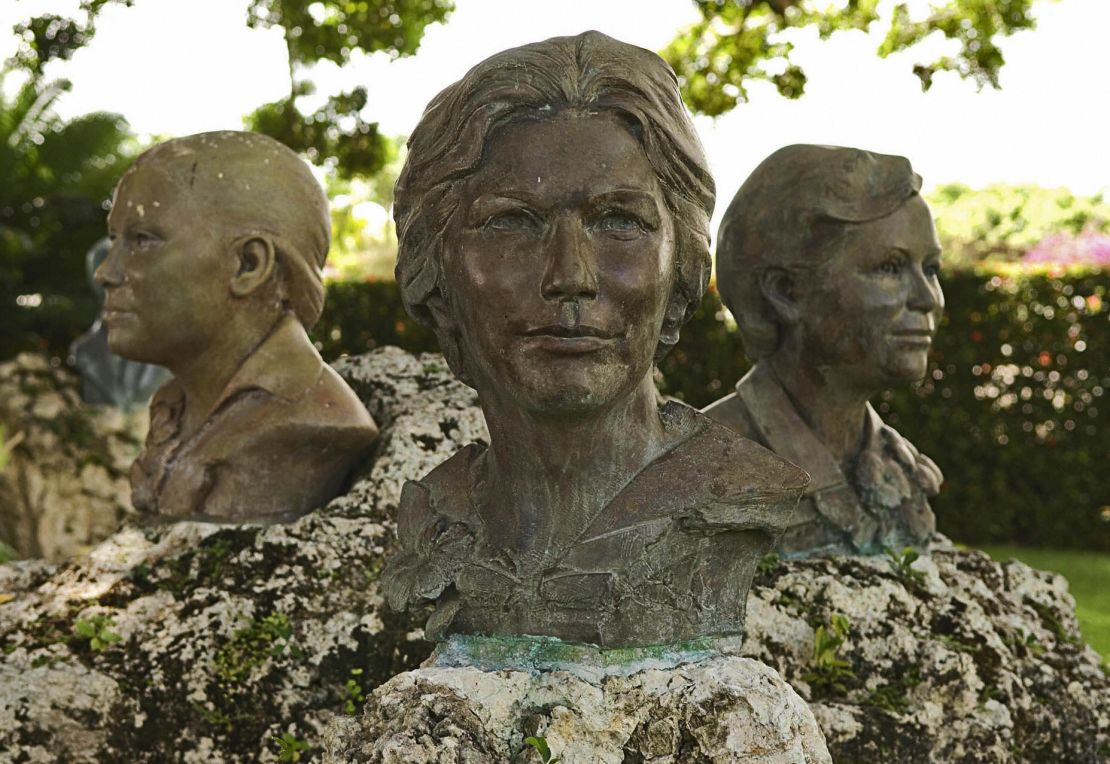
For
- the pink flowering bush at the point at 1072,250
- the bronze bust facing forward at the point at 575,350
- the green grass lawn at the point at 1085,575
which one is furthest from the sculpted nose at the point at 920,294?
the pink flowering bush at the point at 1072,250

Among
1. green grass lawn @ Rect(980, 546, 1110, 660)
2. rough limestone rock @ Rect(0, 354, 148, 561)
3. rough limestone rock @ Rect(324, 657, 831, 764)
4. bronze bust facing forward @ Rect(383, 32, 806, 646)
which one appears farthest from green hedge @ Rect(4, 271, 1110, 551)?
rough limestone rock @ Rect(324, 657, 831, 764)

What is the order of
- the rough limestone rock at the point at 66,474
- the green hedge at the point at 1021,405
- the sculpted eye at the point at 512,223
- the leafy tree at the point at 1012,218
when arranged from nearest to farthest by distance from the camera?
the sculpted eye at the point at 512,223 < the rough limestone rock at the point at 66,474 < the green hedge at the point at 1021,405 < the leafy tree at the point at 1012,218

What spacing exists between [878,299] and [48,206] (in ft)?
31.3

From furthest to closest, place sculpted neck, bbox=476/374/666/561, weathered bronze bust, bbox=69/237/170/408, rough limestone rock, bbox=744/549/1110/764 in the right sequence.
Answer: weathered bronze bust, bbox=69/237/170/408
rough limestone rock, bbox=744/549/1110/764
sculpted neck, bbox=476/374/666/561

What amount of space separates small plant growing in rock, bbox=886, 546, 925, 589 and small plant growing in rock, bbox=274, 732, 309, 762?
6.46 feet

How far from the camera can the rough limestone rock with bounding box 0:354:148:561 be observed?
9.19 metres

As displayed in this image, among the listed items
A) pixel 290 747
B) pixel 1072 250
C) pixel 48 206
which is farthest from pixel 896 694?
pixel 1072 250

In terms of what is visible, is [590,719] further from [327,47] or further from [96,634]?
[327,47]

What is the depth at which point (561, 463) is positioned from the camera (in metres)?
3.04

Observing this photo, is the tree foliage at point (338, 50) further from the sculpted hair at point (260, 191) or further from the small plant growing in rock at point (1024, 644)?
the small plant growing in rock at point (1024, 644)

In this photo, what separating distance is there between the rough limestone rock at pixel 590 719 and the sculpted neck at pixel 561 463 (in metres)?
0.34

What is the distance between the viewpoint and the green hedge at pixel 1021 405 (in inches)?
→ 380

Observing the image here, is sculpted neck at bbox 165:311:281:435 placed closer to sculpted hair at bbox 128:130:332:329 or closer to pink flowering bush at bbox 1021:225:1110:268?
sculpted hair at bbox 128:130:332:329

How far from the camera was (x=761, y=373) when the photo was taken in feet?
15.7
